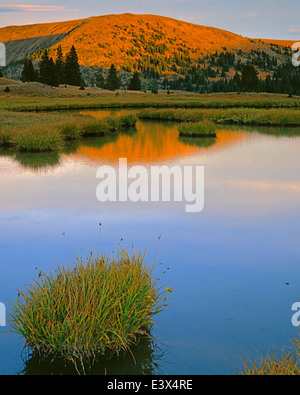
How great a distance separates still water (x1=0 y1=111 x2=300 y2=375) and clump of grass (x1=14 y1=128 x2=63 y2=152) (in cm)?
184

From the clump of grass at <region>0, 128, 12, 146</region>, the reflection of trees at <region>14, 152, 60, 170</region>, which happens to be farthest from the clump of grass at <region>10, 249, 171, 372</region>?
the clump of grass at <region>0, 128, 12, 146</region>

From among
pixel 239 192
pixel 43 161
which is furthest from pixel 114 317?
pixel 43 161

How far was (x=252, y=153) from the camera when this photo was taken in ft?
93.0

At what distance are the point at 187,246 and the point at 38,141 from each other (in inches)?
665

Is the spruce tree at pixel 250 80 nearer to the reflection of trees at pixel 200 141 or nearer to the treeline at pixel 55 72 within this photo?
the treeline at pixel 55 72

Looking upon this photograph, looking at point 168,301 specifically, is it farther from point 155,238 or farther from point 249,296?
point 155,238

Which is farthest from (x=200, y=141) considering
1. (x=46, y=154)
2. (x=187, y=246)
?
(x=187, y=246)

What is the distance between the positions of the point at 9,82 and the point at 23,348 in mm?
106111

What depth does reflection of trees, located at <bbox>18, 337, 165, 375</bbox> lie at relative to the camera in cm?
612

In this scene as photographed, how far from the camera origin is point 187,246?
11.0 m

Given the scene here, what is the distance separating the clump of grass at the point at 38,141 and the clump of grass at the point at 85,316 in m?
20.1

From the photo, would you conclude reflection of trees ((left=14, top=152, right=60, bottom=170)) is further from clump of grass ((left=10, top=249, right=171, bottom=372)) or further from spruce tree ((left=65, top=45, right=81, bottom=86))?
spruce tree ((left=65, top=45, right=81, bottom=86))

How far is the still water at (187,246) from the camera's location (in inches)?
263

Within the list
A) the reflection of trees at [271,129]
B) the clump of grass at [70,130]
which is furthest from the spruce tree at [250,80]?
the clump of grass at [70,130]
